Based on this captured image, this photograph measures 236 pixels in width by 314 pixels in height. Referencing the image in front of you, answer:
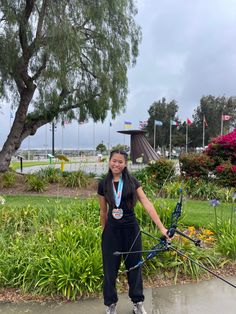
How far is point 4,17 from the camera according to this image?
14523mm

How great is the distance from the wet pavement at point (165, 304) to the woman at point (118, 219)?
0.30 meters

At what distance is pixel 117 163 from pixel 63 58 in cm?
1163

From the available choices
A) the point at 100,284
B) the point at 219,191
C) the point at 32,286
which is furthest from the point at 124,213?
the point at 219,191

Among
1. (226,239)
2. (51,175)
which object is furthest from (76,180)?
(226,239)

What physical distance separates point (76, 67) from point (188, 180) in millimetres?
7059

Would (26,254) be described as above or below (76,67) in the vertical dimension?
below

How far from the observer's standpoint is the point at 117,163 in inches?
133

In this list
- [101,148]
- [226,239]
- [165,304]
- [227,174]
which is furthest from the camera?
[101,148]

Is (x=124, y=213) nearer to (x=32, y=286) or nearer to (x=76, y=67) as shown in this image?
(x=32, y=286)

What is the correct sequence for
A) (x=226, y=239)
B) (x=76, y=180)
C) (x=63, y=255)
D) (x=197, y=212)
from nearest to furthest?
(x=63, y=255) → (x=226, y=239) → (x=197, y=212) → (x=76, y=180)

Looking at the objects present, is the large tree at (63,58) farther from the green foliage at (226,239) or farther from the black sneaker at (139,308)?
the black sneaker at (139,308)

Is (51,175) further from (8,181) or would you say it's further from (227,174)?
(227,174)

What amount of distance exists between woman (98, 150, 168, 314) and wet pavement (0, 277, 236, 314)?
0.30 metres

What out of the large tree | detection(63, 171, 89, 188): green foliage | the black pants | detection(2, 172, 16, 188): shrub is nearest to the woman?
the black pants
